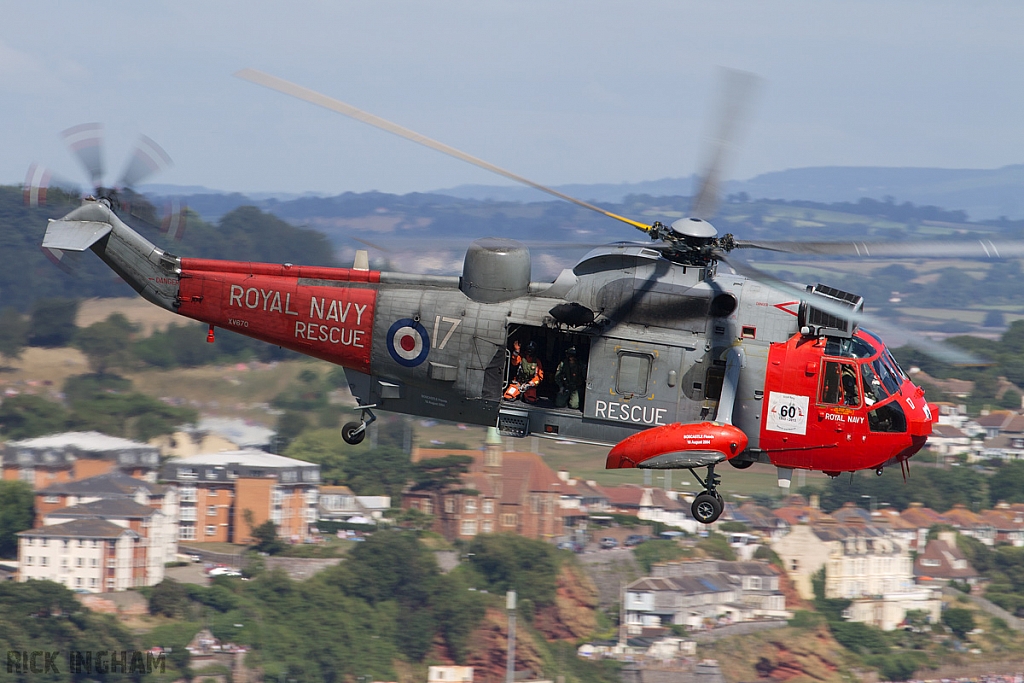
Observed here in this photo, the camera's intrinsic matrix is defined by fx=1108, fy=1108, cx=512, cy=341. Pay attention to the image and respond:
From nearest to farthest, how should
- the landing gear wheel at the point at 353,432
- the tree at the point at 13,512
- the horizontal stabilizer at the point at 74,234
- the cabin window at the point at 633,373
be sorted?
1. the cabin window at the point at 633,373
2. the horizontal stabilizer at the point at 74,234
3. the landing gear wheel at the point at 353,432
4. the tree at the point at 13,512

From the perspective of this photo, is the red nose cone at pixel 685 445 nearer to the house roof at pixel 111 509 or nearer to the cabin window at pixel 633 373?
the cabin window at pixel 633 373

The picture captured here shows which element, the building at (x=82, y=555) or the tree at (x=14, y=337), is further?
the tree at (x=14, y=337)

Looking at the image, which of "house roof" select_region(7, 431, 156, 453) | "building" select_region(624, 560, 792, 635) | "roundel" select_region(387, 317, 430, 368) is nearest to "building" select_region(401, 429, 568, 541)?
"building" select_region(624, 560, 792, 635)

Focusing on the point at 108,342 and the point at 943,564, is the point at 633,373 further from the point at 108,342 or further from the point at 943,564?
the point at 943,564

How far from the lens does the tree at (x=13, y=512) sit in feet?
168

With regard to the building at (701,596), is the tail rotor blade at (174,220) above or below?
above

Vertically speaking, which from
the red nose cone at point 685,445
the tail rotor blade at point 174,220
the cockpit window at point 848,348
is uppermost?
the tail rotor blade at point 174,220

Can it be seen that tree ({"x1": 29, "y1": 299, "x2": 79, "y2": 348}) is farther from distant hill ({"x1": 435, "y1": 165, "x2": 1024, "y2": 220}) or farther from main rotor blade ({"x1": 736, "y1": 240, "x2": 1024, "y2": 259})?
distant hill ({"x1": 435, "y1": 165, "x2": 1024, "y2": 220})

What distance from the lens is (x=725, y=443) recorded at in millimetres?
16609

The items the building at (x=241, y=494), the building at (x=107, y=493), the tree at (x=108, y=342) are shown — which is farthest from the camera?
the building at (x=241, y=494)

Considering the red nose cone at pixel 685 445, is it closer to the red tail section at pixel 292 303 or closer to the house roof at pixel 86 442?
the red tail section at pixel 292 303

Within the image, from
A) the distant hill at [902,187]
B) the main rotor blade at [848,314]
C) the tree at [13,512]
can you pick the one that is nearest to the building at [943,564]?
the tree at [13,512]

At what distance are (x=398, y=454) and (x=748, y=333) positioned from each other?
43.7 m

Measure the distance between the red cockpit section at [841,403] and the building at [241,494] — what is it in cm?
3830
